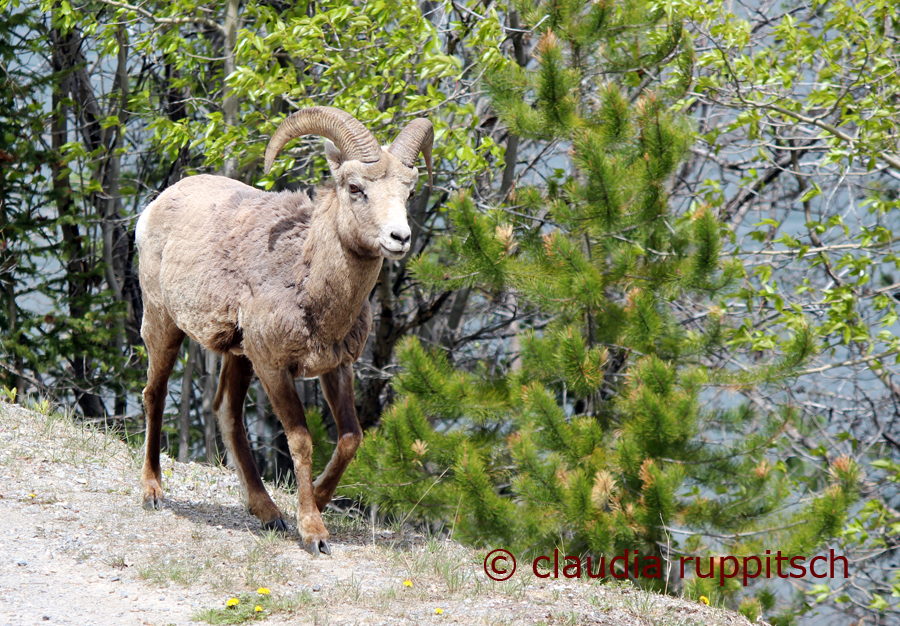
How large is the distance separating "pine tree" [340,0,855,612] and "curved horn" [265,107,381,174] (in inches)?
85.9

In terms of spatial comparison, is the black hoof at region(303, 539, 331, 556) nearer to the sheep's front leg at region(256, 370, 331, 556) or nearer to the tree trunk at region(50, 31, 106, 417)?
the sheep's front leg at region(256, 370, 331, 556)

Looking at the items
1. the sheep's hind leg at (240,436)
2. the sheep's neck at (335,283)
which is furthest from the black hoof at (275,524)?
the sheep's neck at (335,283)

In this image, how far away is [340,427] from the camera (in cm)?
529

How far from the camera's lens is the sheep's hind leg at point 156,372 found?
594 centimetres

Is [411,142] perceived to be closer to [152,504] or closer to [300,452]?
[300,452]

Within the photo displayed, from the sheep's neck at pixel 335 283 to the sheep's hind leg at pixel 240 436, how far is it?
102cm

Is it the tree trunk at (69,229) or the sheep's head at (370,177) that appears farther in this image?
the tree trunk at (69,229)

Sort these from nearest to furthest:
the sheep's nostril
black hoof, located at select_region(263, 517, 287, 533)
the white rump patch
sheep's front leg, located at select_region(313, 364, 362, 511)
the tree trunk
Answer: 1. the sheep's nostril
2. sheep's front leg, located at select_region(313, 364, 362, 511)
3. black hoof, located at select_region(263, 517, 287, 533)
4. the white rump patch
5. the tree trunk

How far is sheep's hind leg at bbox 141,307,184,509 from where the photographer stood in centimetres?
594

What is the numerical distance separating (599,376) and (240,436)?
2929 mm

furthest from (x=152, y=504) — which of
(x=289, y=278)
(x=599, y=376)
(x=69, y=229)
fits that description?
(x=69, y=229)

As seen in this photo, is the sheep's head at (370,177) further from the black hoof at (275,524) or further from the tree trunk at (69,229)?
the tree trunk at (69,229)

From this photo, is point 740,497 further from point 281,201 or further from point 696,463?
point 281,201

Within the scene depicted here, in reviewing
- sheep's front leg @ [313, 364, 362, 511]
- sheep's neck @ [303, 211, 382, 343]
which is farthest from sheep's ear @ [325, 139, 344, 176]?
sheep's front leg @ [313, 364, 362, 511]
